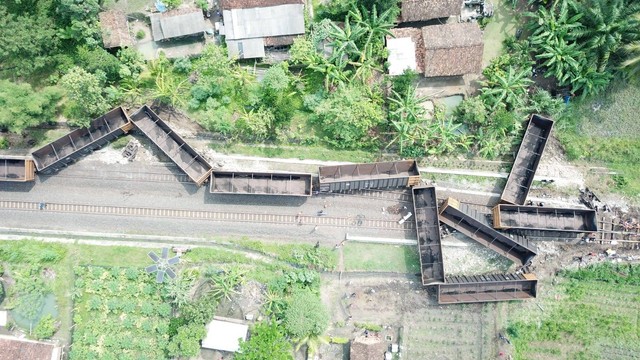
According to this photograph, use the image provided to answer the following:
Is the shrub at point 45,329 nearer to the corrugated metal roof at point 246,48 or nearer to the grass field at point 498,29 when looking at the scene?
the corrugated metal roof at point 246,48

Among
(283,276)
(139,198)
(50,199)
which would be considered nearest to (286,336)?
(283,276)

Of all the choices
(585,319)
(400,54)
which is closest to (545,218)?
(585,319)

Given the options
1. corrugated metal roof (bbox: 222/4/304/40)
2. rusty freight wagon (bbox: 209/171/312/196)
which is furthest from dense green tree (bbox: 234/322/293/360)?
corrugated metal roof (bbox: 222/4/304/40)

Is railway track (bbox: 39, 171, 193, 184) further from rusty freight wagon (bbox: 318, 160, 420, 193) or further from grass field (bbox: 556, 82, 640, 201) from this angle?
grass field (bbox: 556, 82, 640, 201)

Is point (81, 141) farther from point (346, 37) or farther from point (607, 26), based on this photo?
point (607, 26)

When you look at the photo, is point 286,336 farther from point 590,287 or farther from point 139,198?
A: point 590,287

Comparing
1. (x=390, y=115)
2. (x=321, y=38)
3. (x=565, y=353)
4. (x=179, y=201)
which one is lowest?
(x=565, y=353)

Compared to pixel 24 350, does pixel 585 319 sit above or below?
above
